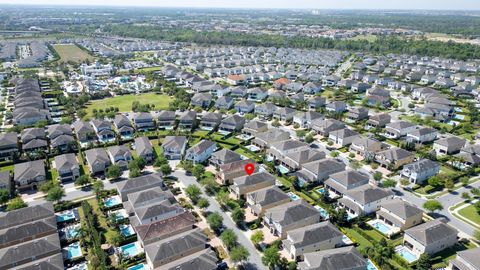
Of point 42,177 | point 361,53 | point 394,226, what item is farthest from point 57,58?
point 394,226

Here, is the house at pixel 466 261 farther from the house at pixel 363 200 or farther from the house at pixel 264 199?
the house at pixel 264 199

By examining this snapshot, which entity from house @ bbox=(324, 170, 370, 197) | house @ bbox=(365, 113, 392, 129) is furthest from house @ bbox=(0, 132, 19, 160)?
house @ bbox=(365, 113, 392, 129)

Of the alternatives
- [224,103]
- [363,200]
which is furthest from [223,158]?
[224,103]

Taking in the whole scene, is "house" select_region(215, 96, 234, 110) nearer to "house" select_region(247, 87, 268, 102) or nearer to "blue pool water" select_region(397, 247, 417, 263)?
"house" select_region(247, 87, 268, 102)

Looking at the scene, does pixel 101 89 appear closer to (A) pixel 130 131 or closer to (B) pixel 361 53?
(A) pixel 130 131

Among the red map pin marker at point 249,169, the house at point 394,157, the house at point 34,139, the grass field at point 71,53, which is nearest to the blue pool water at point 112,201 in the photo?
the red map pin marker at point 249,169

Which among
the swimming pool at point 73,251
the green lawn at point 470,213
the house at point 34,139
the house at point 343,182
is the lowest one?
the swimming pool at point 73,251
